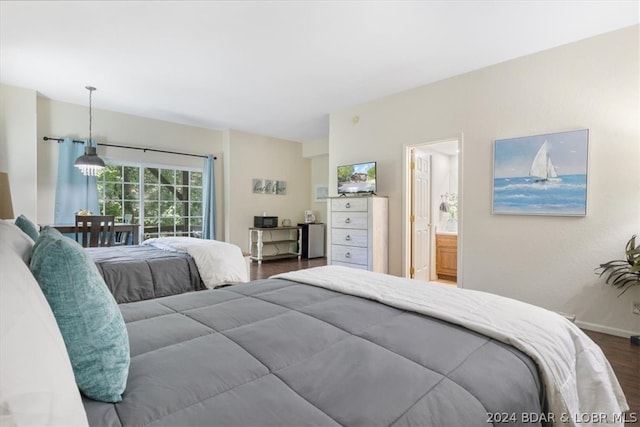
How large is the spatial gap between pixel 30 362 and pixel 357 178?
4.38 metres

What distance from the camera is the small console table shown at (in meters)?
6.76

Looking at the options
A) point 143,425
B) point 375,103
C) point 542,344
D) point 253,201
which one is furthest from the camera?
point 253,201

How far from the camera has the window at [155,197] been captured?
5277 mm

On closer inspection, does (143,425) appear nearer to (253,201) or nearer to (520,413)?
(520,413)

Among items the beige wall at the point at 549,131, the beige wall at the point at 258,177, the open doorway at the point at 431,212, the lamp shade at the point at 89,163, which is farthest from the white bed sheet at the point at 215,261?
the beige wall at the point at 258,177

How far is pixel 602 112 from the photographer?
2.93 meters

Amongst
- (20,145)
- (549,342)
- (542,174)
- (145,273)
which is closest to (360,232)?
(542,174)

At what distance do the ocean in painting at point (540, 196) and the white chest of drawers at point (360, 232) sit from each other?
1.44m

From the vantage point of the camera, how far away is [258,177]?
695 cm

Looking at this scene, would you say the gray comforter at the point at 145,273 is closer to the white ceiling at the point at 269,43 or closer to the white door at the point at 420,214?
the white ceiling at the point at 269,43

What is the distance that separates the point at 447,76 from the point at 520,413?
3.83m

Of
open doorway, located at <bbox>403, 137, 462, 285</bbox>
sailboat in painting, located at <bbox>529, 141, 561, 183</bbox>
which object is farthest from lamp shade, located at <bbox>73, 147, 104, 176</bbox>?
sailboat in painting, located at <bbox>529, 141, 561, 183</bbox>

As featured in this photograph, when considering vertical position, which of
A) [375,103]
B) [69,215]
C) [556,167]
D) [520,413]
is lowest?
[520,413]

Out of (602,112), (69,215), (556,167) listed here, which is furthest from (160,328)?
(69,215)
